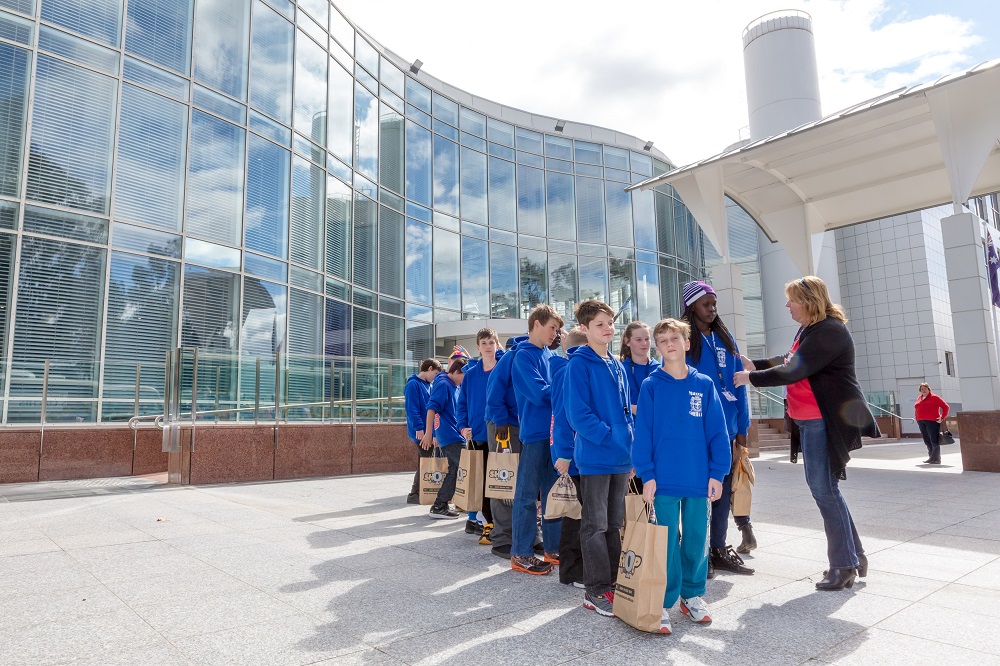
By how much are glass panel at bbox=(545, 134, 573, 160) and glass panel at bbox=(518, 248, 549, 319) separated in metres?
4.28

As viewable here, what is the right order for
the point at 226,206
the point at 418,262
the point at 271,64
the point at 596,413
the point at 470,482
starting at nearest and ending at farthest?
the point at 596,413
the point at 470,482
the point at 226,206
the point at 271,64
the point at 418,262

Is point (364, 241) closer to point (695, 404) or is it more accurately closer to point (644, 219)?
point (644, 219)

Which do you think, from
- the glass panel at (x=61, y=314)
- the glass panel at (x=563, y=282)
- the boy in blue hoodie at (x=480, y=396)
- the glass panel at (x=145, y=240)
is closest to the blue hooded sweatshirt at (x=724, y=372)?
the boy in blue hoodie at (x=480, y=396)

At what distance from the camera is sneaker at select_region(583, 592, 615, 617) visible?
3.65 metres

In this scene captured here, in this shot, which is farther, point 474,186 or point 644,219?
point 644,219

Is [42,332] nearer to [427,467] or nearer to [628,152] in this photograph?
[427,467]

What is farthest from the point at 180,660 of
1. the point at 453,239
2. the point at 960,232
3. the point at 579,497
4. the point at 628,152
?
the point at 628,152

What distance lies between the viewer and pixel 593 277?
27.4 m

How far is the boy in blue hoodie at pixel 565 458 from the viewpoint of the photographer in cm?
414

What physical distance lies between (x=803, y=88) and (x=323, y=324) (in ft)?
75.8

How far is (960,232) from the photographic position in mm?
11539

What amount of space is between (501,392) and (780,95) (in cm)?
2867

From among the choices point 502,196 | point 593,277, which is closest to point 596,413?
point 502,196

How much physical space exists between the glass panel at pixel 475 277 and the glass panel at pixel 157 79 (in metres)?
11.1
